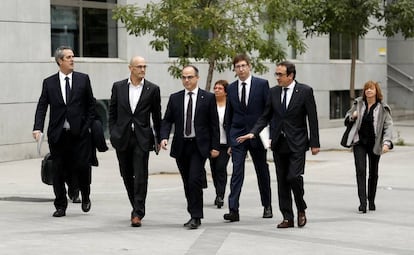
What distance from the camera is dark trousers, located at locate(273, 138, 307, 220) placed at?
1148 cm

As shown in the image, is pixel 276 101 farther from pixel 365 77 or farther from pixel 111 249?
pixel 365 77

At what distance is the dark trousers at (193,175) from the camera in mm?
11438

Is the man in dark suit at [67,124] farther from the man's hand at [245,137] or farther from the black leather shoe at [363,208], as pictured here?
the black leather shoe at [363,208]

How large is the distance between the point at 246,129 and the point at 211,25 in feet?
18.5

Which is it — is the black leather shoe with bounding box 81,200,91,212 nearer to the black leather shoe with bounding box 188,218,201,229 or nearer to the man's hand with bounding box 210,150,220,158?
the black leather shoe with bounding box 188,218,201,229

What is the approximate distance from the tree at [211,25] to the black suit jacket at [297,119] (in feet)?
19.8

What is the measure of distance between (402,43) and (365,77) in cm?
442

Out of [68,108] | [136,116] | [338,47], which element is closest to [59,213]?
[68,108]

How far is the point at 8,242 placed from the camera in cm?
1031

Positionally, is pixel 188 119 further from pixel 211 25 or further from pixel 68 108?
pixel 211 25

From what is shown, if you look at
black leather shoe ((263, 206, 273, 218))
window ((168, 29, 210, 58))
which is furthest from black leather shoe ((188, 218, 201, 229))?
window ((168, 29, 210, 58))

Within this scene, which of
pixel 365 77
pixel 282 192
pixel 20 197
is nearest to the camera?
pixel 282 192

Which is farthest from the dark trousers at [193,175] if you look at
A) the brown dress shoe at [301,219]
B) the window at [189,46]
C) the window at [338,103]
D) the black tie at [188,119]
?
the window at [338,103]

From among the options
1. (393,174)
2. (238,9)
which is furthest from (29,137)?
(393,174)
